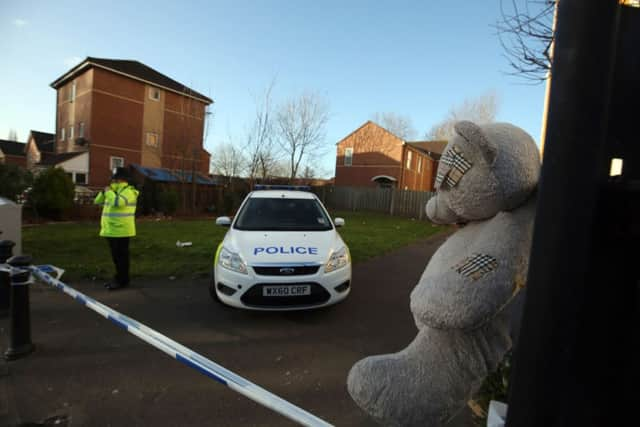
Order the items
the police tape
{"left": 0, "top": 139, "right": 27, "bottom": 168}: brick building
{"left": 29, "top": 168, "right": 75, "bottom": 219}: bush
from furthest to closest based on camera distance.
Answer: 1. {"left": 0, "top": 139, "right": 27, "bottom": 168}: brick building
2. {"left": 29, "top": 168, "right": 75, "bottom": 219}: bush
3. the police tape

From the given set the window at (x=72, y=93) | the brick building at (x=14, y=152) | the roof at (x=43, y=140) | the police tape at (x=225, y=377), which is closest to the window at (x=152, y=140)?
the window at (x=72, y=93)

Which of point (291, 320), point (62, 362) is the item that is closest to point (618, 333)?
point (291, 320)

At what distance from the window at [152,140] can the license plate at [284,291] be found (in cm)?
2957

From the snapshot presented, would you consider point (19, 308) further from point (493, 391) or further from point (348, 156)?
point (348, 156)

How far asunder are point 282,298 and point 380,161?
27456 mm

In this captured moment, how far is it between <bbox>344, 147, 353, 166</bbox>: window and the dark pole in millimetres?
32429

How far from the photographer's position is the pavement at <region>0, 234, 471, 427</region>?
2.49m

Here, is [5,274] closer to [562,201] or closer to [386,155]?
[562,201]

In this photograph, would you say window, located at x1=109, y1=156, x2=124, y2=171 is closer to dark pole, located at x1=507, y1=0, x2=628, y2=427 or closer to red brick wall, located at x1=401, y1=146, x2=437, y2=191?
red brick wall, located at x1=401, y1=146, x2=437, y2=191

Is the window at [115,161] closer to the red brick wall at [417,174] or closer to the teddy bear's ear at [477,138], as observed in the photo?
the red brick wall at [417,174]

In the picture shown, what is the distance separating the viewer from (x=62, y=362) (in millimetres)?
3129

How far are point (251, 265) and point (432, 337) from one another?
3000 mm

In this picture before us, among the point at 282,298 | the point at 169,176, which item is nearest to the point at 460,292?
the point at 282,298

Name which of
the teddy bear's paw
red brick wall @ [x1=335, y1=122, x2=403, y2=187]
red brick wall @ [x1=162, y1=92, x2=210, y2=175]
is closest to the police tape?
the teddy bear's paw
